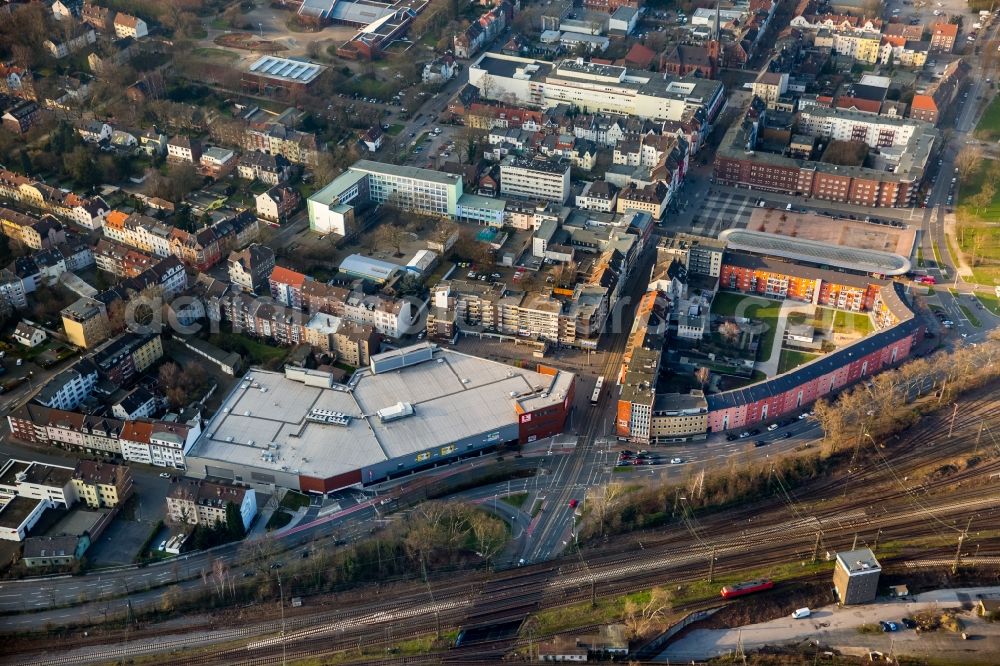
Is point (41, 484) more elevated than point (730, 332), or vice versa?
point (41, 484)

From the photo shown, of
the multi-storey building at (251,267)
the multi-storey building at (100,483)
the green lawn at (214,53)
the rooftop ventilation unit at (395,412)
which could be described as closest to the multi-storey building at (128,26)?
the green lawn at (214,53)

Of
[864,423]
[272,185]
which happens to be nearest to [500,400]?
[864,423]

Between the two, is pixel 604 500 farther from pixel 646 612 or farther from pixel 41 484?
pixel 41 484

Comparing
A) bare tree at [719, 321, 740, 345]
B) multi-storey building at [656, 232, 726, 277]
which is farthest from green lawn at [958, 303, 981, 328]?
multi-storey building at [656, 232, 726, 277]

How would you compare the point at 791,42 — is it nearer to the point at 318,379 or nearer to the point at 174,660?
the point at 318,379

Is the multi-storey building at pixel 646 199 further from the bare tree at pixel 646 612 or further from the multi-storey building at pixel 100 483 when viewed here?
the multi-storey building at pixel 100 483

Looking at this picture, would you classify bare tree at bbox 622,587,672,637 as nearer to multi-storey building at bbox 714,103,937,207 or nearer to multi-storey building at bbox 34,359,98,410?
multi-storey building at bbox 34,359,98,410

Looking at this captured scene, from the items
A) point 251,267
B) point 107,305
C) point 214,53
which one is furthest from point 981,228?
point 214,53
